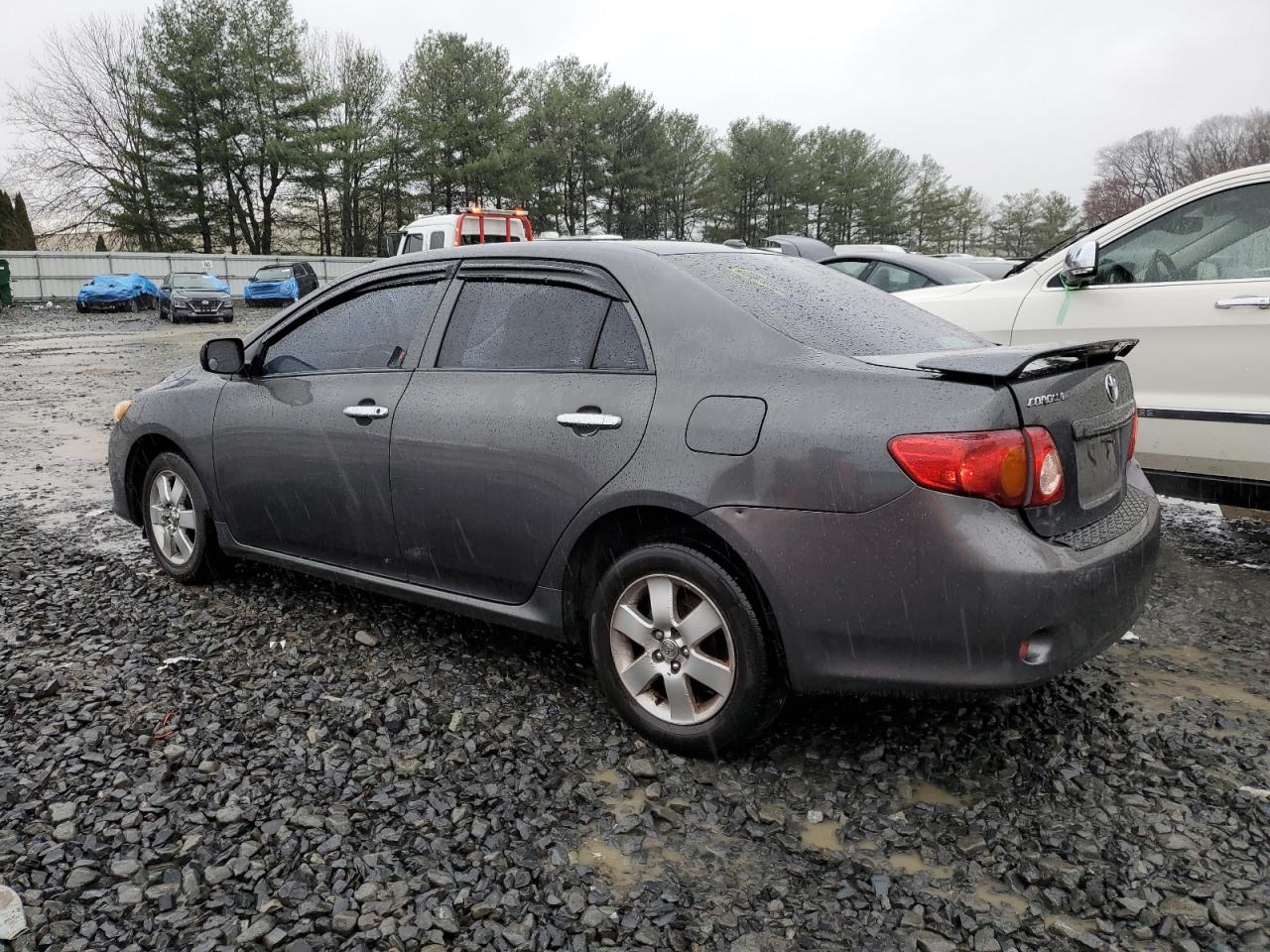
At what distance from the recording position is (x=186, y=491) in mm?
4586

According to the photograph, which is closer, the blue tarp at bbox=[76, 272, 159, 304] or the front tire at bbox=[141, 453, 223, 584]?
the front tire at bbox=[141, 453, 223, 584]

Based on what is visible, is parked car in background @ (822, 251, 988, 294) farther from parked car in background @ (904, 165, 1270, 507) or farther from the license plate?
the license plate

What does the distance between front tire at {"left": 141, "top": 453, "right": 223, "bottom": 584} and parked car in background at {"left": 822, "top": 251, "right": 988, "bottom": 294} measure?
6.62m

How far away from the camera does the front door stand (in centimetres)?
371

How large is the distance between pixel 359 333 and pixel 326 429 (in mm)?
433

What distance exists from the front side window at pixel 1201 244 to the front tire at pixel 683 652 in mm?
3414

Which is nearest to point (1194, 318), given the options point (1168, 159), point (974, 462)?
point (974, 462)

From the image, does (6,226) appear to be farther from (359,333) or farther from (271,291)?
(359,333)

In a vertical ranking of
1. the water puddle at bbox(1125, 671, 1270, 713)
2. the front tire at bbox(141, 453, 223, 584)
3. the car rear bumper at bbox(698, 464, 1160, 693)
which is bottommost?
the water puddle at bbox(1125, 671, 1270, 713)

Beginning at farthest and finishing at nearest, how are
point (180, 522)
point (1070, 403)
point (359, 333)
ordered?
point (180, 522), point (359, 333), point (1070, 403)

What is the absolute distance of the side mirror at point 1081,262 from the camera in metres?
4.80

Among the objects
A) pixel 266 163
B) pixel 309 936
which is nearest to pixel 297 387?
pixel 309 936

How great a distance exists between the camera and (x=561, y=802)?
9.09 ft

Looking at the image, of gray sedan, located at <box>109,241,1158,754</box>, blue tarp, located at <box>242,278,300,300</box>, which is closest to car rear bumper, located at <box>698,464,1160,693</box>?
gray sedan, located at <box>109,241,1158,754</box>
